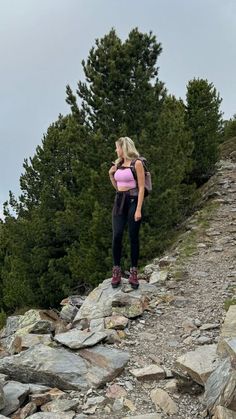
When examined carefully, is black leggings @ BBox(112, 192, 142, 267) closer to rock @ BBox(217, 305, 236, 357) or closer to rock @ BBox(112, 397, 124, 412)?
rock @ BBox(217, 305, 236, 357)

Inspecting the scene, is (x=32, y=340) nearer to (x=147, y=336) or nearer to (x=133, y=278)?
(x=147, y=336)

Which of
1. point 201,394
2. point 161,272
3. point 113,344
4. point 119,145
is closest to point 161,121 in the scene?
point 161,272

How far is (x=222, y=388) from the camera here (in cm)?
418

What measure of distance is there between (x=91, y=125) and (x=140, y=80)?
1.93 meters

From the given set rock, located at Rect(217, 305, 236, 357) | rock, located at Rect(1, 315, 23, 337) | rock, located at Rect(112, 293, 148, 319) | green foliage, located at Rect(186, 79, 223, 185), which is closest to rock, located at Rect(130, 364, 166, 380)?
rock, located at Rect(217, 305, 236, 357)

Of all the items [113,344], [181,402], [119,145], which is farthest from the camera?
[119,145]

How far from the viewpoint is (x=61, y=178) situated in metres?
18.3

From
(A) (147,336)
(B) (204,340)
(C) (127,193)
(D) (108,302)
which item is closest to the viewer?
(B) (204,340)

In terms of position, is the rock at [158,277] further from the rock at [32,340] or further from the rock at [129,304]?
the rock at [32,340]

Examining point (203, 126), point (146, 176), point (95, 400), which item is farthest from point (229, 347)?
point (203, 126)

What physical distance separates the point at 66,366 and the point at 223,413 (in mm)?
1872

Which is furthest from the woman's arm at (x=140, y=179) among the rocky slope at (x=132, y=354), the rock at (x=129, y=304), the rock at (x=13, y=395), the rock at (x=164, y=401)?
the rock at (x=13, y=395)

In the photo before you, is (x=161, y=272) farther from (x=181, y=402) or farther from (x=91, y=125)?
(x=91, y=125)

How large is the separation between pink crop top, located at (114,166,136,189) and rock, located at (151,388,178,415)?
3.02 m
